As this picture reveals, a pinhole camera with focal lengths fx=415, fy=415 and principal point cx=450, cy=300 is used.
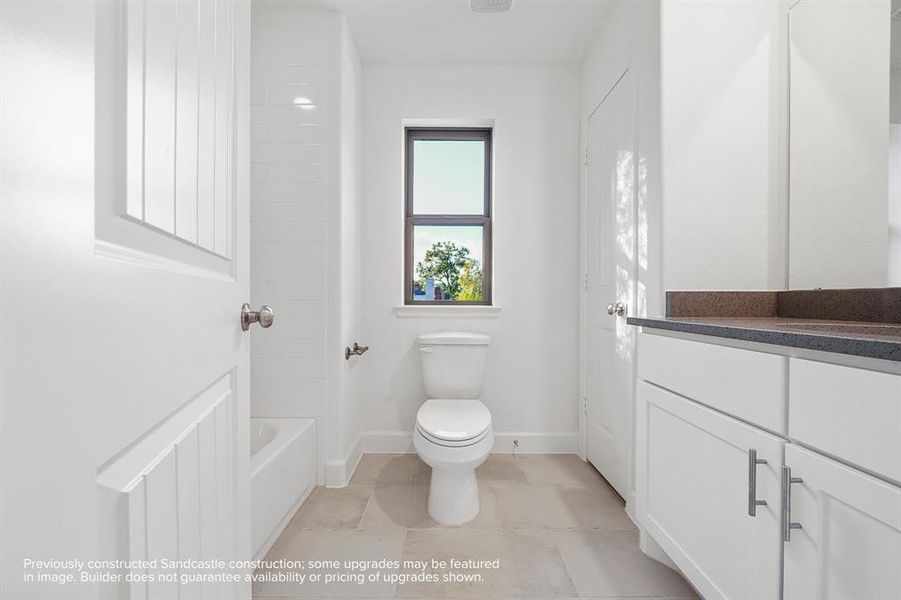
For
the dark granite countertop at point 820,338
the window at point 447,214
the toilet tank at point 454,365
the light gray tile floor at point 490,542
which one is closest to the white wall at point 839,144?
the dark granite countertop at point 820,338

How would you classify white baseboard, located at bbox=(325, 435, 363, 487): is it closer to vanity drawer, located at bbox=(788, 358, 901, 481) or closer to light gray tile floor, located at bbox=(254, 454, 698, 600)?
light gray tile floor, located at bbox=(254, 454, 698, 600)

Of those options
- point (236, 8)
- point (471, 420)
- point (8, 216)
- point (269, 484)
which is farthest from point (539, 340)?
point (8, 216)

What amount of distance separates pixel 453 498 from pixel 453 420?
0.32 metres

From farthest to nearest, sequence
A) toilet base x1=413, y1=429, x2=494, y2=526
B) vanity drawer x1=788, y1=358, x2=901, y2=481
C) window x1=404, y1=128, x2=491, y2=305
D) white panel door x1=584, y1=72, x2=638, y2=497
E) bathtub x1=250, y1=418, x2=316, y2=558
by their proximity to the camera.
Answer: window x1=404, y1=128, x2=491, y2=305 → white panel door x1=584, y1=72, x2=638, y2=497 → toilet base x1=413, y1=429, x2=494, y2=526 → bathtub x1=250, y1=418, x2=316, y2=558 → vanity drawer x1=788, y1=358, x2=901, y2=481

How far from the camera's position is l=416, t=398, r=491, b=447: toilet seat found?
5.60 ft

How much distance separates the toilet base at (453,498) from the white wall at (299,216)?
23.8 inches

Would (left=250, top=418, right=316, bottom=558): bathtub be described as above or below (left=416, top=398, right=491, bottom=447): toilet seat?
below

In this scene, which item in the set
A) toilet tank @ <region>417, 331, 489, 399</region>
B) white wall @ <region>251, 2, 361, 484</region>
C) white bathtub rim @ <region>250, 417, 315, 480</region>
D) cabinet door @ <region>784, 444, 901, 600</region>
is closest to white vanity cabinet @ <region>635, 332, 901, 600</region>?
cabinet door @ <region>784, 444, 901, 600</region>

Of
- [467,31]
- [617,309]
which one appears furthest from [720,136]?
[467,31]

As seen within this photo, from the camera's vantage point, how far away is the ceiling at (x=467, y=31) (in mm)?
2072

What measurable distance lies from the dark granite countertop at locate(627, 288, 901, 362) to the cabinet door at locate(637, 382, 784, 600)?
0.21m

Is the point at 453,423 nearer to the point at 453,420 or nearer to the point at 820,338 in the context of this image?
the point at 453,420

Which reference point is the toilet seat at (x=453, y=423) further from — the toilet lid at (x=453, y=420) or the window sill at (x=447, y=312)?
the window sill at (x=447, y=312)

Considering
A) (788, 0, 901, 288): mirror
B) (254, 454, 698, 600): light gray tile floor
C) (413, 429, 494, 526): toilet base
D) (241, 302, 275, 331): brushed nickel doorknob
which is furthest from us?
(413, 429, 494, 526): toilet base
